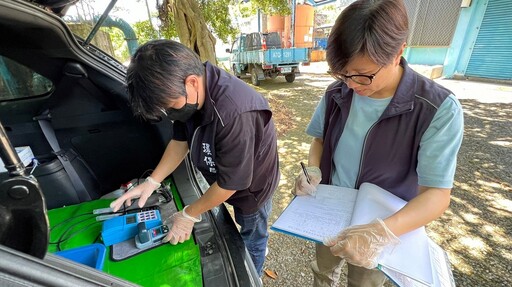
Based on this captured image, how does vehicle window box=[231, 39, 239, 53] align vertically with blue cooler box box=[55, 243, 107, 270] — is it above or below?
above

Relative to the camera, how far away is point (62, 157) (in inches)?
67.9

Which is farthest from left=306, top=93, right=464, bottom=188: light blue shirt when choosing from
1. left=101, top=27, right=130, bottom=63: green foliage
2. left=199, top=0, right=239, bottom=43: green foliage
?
left=101, top=27, right=130, bottom=63: green foliage

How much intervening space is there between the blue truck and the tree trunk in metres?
4.48

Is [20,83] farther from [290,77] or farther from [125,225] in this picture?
[290,77]

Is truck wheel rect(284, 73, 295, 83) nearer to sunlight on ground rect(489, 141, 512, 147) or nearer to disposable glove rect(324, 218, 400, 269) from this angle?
sunlight on ground rect(489, 141, 512, 147)

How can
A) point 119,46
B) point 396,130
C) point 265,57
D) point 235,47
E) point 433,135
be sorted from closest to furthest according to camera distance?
point 433,135, point 396,130, point 265,57, point 235,47, point 119,46

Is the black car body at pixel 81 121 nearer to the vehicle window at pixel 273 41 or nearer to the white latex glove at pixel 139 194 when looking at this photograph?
the white latex glove at pixel 139 194

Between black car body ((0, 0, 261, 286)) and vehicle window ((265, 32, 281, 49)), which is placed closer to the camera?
black car body ((0, 0, 261, 286))

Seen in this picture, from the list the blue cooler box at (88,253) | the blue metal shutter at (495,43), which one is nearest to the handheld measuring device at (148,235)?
the blue cooler box at (88,253)

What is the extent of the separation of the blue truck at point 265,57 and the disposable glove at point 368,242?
29.0 feet

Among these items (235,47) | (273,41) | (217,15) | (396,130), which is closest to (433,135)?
(396,130)

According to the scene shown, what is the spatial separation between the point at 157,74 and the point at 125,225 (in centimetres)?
80

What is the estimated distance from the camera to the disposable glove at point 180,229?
1238 millimetres

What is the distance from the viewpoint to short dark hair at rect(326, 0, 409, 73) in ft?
2.60
